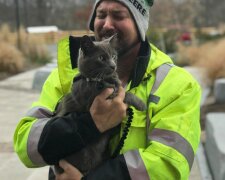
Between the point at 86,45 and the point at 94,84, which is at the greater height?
the point at 86,45

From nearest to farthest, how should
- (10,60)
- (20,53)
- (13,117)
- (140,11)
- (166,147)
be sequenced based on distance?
(166,147), (140,11), (13,117), (10,60), (20,53)

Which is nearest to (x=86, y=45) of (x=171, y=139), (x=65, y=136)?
(x=65, y=136)

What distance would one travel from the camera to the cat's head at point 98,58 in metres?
2.17

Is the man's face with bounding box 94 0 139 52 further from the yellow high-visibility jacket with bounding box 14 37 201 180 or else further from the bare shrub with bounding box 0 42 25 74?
the bare shrub with bounding box 0 42 25 74

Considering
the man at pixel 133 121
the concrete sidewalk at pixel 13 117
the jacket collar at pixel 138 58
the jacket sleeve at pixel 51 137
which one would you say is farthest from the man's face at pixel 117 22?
the concrete sidewalk at pixel 13 117

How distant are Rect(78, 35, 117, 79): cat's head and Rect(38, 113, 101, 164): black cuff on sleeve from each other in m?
0.22

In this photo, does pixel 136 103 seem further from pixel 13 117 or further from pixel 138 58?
pixel 13 117

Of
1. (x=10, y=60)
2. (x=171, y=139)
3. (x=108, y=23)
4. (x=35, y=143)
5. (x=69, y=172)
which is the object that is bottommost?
(x=10, y=60)

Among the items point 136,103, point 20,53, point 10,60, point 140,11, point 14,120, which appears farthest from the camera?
point 20,53

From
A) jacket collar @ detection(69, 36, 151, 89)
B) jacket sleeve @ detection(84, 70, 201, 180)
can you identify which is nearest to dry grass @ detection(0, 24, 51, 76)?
jacket collar @ detection(69, 36, 151, 89)

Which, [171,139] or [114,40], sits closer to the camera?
[171,139]

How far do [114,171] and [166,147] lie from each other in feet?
0.87

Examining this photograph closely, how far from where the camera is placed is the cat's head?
7.13ft

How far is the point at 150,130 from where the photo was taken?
2121 mm
